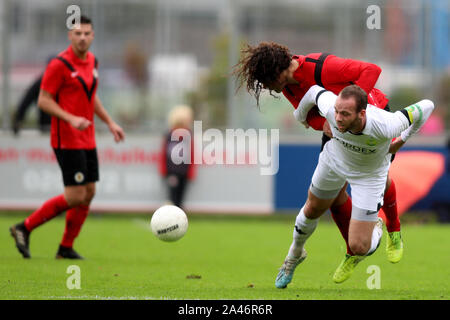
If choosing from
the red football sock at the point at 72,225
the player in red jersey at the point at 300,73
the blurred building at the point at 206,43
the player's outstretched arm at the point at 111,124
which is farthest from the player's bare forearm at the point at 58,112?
the blurred building at the point at 206,43

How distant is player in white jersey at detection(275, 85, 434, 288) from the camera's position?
6.64 metres

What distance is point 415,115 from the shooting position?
22.5 ft

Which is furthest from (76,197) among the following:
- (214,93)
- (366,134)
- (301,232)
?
(214,93)

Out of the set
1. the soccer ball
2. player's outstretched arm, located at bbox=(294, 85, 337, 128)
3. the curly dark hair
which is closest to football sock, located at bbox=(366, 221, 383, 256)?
player's outstretched arm, located at bbox=(294, 85, 337, 128)

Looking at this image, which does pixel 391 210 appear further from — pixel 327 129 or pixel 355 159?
pixel 327 129

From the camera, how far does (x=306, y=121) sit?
734 centimetres

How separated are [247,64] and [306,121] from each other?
0.70 m

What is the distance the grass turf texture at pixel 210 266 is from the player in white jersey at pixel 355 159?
0.41m

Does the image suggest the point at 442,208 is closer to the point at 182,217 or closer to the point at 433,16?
the point at 433,16

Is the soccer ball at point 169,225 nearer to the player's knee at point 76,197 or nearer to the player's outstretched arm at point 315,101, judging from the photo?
the player's outstretched arm at point 315,101

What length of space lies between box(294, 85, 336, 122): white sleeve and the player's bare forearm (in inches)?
89.0

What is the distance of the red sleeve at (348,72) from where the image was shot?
23.3ft

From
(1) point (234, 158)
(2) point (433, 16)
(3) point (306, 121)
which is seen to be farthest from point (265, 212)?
(3) point (306, 121)
